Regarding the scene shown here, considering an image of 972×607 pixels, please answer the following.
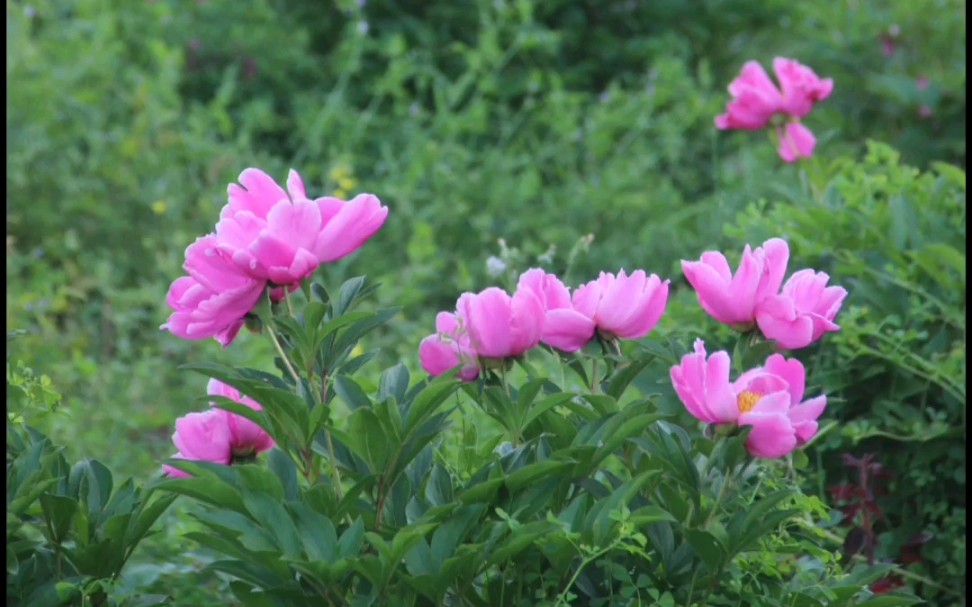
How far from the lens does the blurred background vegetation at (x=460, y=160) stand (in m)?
2.65

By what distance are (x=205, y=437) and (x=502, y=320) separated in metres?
0.38

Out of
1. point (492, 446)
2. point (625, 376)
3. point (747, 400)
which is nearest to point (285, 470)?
point (492, 446)

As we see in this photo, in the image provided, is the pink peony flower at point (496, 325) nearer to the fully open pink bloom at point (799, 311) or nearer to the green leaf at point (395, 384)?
the green leaf at point (395, 384)

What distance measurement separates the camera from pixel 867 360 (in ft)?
8.31

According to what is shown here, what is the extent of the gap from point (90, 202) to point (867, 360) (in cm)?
281

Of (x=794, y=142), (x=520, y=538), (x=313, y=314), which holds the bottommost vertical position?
(x=794, y=142)

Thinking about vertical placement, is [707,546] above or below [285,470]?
below

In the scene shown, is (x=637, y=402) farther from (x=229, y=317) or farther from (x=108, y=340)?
(x=108, y=340)

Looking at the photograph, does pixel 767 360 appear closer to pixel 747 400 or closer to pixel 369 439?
pixel 747 400

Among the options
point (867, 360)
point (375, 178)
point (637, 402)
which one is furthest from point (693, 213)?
point (637, 402)

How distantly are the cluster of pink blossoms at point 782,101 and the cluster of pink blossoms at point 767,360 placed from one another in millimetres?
1436

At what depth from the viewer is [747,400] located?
1.49 m

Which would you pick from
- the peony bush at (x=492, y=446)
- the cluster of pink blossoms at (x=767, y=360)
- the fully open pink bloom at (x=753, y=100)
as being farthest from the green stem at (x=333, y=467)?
the fully open pink bloom at (x=753, y=100)

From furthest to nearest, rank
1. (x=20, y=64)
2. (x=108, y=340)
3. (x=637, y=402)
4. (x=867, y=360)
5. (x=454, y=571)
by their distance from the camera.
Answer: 1. (x=20, y=64)
2. (x=108, y=340)
3. (x=867, y=360)
4. (x=637, y=402)
5. (x=454, y=571)
